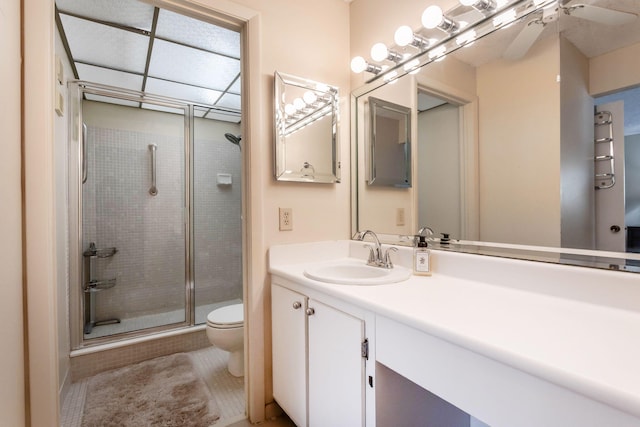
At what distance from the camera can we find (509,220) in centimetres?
112

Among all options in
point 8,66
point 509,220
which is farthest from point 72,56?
point 509,220

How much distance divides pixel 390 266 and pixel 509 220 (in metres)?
0.52

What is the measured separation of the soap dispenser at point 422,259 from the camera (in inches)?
49.2

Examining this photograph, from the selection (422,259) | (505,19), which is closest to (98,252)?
(422,259)

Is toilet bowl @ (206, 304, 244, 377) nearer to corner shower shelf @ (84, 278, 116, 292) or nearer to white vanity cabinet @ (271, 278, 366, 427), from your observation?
white vanity cabinet @ (271, 278, 366, 427)

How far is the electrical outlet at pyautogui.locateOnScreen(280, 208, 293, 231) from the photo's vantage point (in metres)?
1.51

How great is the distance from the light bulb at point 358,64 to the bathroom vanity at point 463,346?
104 cm

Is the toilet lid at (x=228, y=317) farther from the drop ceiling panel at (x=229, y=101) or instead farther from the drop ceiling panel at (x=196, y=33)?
the drop ceiling panel at (x=229, y=101)

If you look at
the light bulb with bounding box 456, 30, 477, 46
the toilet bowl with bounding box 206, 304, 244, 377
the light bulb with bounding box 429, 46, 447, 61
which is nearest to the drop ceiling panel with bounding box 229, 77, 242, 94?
the light bulb with bounding box 429, 46, 447, 61

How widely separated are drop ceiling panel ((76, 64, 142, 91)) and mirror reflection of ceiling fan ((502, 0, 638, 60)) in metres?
2.48

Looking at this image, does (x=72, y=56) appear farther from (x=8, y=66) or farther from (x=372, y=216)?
(x=372, y=216)

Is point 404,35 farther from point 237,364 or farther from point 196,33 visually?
point 237,364

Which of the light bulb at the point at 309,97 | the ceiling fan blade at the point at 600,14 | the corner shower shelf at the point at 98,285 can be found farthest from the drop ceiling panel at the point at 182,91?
the ceiling fan blade at the point at 600,14


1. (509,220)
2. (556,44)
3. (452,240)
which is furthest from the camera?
(452,240)
